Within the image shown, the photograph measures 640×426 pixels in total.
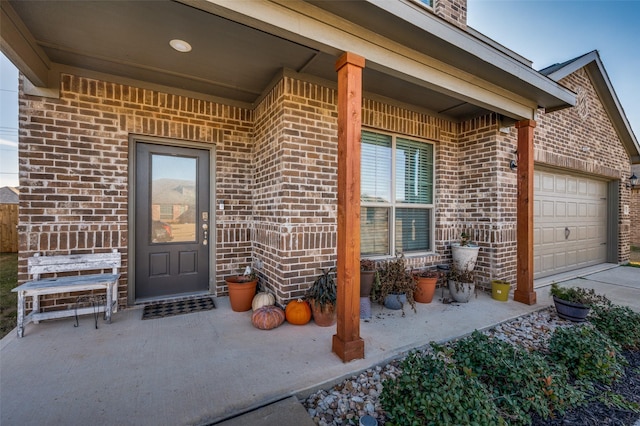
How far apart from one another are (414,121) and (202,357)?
408 cm

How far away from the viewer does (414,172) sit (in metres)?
4.58

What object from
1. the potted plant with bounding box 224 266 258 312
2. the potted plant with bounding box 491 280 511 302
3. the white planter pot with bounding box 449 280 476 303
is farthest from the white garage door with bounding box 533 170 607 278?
the potted plant with bounding box 224 266 258 312

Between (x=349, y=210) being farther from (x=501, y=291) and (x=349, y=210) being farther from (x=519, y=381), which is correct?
(x=501, y=291)

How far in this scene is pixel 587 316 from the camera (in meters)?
3.49

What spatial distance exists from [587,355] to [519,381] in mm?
884

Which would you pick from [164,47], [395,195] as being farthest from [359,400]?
[164,47]

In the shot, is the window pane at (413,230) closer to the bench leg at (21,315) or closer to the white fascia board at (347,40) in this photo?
the white fascia board at (347,40)

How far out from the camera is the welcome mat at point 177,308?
10.7 feet

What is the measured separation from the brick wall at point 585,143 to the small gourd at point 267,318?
500cm

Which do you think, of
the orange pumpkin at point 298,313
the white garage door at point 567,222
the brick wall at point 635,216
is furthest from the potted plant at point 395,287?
the brick wall at point 635,216

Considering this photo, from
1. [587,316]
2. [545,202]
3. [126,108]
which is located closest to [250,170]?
[126,108]

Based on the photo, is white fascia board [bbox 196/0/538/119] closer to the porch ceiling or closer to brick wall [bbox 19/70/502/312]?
the porch ceiling

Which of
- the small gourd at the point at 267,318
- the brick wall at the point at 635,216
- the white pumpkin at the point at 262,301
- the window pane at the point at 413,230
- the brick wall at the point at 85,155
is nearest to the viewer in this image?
the small gourd at the point at 267,318

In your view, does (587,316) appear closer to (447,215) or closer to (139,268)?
(447,215)
